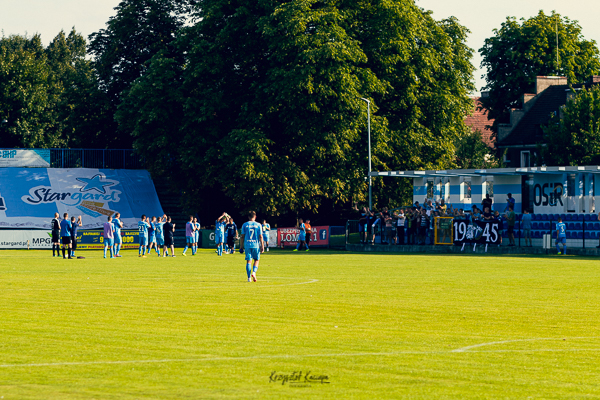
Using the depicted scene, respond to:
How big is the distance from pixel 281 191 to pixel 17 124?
99.9 ft

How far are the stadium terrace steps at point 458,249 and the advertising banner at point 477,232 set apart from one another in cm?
34

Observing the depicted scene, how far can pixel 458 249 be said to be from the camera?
42.6m

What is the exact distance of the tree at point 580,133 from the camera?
2281 inches

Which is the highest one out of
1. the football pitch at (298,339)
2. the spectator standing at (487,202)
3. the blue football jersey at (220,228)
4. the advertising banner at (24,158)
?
the advertising banner at (24,158)

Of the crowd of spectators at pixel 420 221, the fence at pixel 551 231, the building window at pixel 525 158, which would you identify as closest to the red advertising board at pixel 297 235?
the crowd of spectators at pixel 420 221

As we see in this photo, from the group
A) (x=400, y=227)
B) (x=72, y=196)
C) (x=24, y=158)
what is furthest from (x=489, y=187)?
(x=24, y=158)

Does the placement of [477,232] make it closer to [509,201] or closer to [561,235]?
[509,201]

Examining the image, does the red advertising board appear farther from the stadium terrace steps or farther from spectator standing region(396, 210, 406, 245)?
spectator standing region(396, 210, 406, 245)

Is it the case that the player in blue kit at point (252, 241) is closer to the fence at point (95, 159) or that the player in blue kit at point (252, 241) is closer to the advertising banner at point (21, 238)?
the advertising banner at point (21, 238)

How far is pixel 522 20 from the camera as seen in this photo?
220ft

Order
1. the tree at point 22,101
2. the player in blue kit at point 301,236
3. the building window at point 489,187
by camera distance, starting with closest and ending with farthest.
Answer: the building window at point 489,187, the player in blue kit at point 301,236, the tree at point 22,101

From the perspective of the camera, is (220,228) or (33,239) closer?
(220,228)

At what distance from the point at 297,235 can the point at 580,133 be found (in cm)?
2201

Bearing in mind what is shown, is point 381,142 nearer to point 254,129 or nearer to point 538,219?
point 254,129
